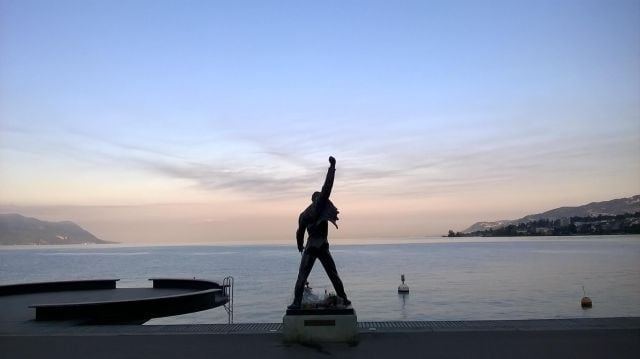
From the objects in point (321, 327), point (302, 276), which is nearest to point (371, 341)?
point (321, 327)

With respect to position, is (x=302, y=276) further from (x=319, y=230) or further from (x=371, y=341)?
(x=371, y=341)

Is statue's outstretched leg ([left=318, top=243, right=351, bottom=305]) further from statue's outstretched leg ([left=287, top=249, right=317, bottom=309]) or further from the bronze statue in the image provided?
statue's outstretched leg ([left=287, top=249, right=317, bottom=309])

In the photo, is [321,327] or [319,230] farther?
[319,230]

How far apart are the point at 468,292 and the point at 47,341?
35213 mm

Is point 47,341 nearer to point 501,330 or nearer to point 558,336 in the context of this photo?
point 501,330

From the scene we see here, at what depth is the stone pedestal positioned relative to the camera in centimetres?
1105

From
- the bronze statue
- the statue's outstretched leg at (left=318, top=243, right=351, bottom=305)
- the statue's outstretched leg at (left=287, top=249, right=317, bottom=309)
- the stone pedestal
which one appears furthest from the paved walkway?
the bronze statue

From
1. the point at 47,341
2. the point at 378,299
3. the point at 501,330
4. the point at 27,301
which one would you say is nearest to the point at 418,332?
the point at 501,330

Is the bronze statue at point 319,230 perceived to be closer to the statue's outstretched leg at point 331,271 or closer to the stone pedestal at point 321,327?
the statue's outstretched leg at point 331,271

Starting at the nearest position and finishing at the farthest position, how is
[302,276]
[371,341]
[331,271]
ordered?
[371,341], [302,276], [331,271]

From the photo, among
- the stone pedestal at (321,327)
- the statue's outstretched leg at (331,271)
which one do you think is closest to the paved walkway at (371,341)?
the stone pedestal at (321,327)

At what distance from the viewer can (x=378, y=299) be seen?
38781 millimetres

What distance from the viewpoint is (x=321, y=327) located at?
36.4 feet

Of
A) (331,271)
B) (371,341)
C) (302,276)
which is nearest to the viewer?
(371,341)
